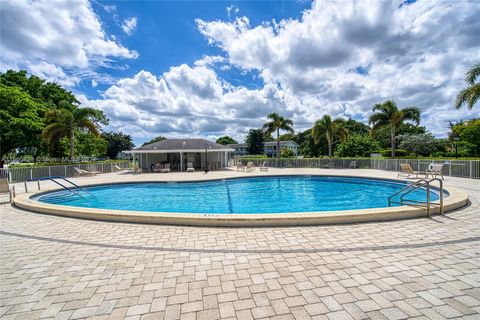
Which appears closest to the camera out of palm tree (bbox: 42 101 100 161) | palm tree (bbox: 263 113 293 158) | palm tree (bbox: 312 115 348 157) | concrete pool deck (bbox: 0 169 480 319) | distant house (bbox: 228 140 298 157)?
concrete pool deck (bbox: 0 169 480 319)

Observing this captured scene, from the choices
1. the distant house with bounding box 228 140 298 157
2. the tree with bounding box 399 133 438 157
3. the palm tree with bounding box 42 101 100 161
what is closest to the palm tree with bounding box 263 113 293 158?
the tree with bounding box 399 133 438 157

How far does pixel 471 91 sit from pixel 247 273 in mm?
15515

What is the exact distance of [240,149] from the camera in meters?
74.2

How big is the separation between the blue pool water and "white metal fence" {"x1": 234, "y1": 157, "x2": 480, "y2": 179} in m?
4.24

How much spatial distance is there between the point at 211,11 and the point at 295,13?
13.6ft

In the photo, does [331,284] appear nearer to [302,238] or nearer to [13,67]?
[302,238]

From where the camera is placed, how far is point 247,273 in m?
3.14

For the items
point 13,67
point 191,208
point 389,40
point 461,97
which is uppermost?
point 13,67

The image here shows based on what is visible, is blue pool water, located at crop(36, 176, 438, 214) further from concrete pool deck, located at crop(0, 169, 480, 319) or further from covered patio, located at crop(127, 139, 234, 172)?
covered patio, located at crop(127, 139, 234, 172)

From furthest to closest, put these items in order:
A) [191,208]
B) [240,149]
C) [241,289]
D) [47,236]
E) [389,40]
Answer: [240,149]
[389,40]
[191,208]
[47,236]
[241,289]

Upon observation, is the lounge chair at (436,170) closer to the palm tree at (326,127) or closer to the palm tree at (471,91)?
the palm tree at (471,91)

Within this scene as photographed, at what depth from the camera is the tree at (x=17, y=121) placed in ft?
59.9

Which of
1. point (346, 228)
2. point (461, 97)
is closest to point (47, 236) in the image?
point (346, 228)

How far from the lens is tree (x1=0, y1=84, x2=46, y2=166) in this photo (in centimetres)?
1827
